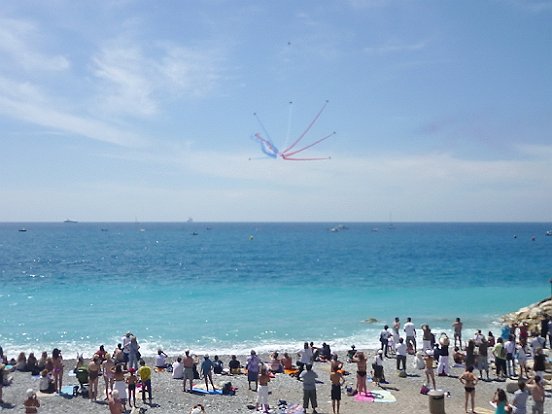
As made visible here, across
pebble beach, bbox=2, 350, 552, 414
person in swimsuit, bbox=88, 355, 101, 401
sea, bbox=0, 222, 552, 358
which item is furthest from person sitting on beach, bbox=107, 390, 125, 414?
sea, bbox=0, 222, 552, 358

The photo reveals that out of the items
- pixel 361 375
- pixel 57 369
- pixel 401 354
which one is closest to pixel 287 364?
pixel 361 375

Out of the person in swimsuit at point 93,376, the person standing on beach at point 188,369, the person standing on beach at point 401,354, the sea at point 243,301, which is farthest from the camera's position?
the sea at point 243,301

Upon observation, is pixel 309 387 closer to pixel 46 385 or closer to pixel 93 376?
pixel 93 376

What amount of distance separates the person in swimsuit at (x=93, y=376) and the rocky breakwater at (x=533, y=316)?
2167 centimetres

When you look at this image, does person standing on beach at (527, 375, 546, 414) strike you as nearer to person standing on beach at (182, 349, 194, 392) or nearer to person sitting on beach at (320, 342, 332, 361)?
person sitting on beach at (320, 342, 332, 361)

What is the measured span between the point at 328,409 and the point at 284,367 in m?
4.81

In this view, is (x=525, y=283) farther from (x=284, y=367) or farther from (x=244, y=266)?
(x=284, y=367)

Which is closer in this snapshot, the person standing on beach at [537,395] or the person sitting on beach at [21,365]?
the person standing on beach at [537,395]

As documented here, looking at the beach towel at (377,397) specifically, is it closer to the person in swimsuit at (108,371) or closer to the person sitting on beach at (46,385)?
the person in swimsuit at (108,371)

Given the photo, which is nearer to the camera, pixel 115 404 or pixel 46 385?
pixel 115 404

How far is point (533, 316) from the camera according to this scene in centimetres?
2706

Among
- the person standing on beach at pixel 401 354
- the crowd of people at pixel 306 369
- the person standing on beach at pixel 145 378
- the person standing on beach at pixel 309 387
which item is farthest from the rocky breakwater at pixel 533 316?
the person standing on beach at pixel 145 378

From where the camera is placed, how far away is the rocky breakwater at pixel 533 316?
2620cm

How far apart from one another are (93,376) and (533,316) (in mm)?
23330
